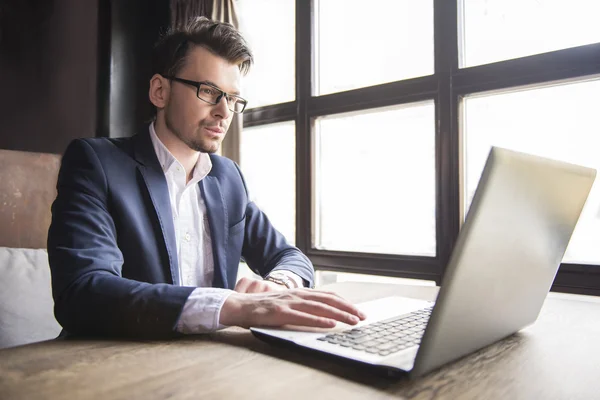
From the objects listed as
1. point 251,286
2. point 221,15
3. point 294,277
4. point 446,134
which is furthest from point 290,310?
point 221,15

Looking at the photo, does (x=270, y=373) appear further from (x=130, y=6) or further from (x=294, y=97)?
(x=130, y=6)

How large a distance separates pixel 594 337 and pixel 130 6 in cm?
295

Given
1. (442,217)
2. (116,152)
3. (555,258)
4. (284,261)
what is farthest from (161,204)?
(442,217)

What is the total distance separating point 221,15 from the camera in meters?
2.73

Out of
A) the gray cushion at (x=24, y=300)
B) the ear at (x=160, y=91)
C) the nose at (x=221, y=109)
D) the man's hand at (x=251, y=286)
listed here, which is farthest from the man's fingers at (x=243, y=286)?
the gray cushion at (x=24, y=300)

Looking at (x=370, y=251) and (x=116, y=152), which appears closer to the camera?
(x=116, y=152)

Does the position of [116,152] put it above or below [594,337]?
above

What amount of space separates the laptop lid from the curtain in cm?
208

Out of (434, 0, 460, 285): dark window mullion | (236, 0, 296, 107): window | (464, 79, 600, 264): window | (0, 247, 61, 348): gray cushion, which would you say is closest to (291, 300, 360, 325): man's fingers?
(0, 247, 61, 348): gray cushion

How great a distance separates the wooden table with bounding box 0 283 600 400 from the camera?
0.54m

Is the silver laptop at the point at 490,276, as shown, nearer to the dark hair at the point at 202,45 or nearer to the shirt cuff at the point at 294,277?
the shirt cuff at the point at 294,277

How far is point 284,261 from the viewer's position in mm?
1390

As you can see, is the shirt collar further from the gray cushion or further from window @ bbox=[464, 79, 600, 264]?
window @ bbox=[464, 79, 600, 264]

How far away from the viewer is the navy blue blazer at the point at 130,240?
806 mm
